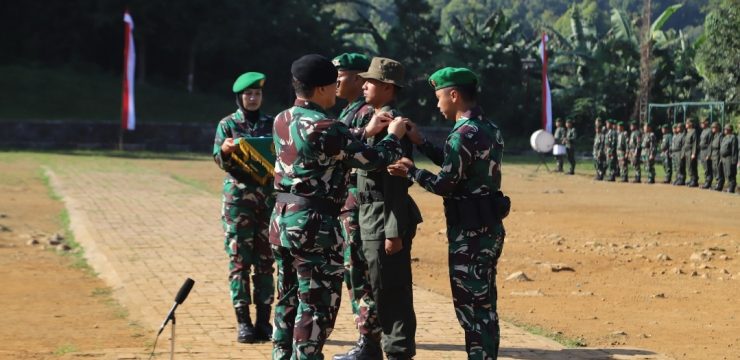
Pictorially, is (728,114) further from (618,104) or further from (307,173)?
(307,173)

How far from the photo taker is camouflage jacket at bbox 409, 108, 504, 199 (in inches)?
248

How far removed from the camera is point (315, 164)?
6059mm

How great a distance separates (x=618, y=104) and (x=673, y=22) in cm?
9693

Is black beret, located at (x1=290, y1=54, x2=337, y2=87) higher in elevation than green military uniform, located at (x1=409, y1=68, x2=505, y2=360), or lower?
higher

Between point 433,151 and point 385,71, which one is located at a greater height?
point 385,71

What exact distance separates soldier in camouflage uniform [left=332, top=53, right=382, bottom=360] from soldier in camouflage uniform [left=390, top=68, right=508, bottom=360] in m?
0.61

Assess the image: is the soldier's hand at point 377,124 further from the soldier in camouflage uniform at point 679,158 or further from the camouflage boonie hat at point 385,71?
the soldier in camouflage uniform at point 679,158

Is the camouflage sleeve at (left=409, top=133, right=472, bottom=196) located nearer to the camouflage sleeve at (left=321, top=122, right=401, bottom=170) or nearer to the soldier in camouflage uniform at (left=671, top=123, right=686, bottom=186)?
the camouflage sleeve at (left=321, top=122, right=401, bottom=170)

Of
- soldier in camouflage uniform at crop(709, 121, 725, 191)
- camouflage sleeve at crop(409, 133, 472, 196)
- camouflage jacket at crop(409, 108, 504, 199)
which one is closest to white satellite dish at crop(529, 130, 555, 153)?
soldier in camouflage uniform at crop(709, 121, 725, 191)

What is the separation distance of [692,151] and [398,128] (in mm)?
23473

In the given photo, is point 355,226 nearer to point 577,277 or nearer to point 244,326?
point 244,326

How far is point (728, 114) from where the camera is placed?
35969mm

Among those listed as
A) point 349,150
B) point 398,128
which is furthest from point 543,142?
point 349,150

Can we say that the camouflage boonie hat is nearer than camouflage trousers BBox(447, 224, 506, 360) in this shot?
No
